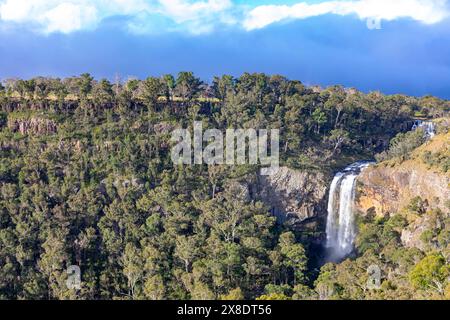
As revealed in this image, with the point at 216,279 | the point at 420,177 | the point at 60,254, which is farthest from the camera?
the point at 420,177

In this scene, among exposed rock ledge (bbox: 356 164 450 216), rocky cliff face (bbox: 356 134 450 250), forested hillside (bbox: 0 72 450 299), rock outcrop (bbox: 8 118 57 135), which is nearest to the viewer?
forested hillside (bbox: 0 72 450 299)

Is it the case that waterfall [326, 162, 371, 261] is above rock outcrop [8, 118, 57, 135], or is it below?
below

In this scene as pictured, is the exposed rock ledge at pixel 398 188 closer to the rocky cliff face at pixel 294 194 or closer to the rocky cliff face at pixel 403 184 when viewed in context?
the rocky cliff face at pixel 403 184

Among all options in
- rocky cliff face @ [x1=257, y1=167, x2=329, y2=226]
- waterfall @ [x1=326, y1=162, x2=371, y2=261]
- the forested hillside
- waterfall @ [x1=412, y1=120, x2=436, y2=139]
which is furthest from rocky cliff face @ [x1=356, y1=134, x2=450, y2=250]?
waterfall @ [x1=412, y1=120, x2=436, y2=139]

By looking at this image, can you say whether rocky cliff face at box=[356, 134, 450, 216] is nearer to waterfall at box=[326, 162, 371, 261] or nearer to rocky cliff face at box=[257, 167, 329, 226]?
waterfall at box=[326, 162, 371, 261]
